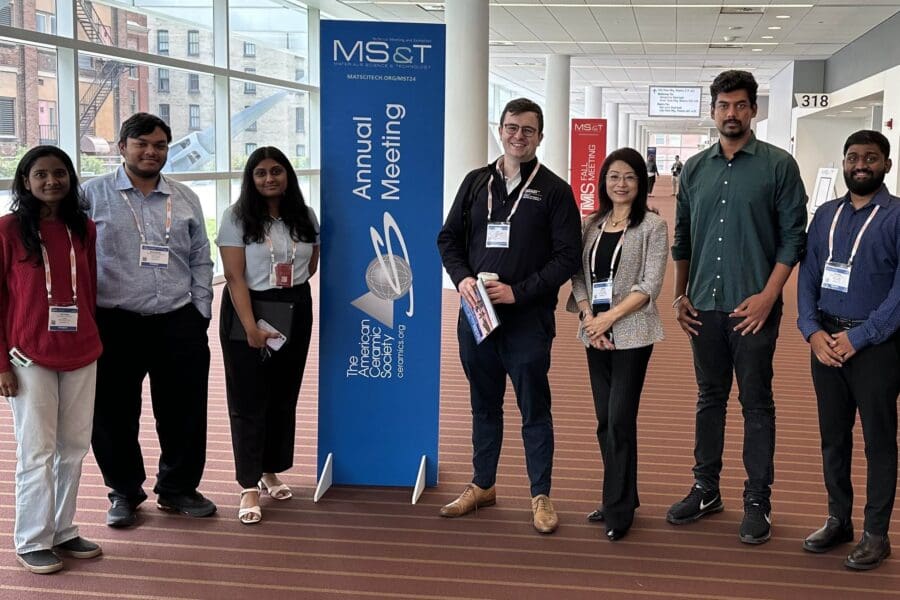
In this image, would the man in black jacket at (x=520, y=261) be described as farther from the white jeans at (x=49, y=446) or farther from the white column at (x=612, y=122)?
the white column at (x=612, y=122)

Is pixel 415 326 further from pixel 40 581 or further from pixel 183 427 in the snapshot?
pixel 40 581

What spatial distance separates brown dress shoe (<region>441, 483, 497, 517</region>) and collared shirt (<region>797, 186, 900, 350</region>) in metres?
1.40

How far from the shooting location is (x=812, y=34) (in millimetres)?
15000

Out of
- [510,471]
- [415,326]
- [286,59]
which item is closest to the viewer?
[415,326]

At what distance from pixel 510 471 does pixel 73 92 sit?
572 cm

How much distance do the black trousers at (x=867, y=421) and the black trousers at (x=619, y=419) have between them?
63 centimetres

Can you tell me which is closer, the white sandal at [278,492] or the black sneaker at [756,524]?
the black sneaker at [756,524]

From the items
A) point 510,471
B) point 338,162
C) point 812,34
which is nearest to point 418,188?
point 338,162

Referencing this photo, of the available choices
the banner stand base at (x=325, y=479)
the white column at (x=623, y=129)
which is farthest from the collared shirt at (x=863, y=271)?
the white column at (x=623, y=129)

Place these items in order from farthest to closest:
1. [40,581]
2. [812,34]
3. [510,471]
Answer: [812,34]
[510,471]
[40,581]

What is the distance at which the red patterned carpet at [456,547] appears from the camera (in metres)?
3.04

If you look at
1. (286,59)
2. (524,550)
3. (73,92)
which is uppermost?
(286,59)

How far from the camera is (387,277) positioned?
3.86 metres

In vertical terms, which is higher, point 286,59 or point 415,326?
point 286,59
